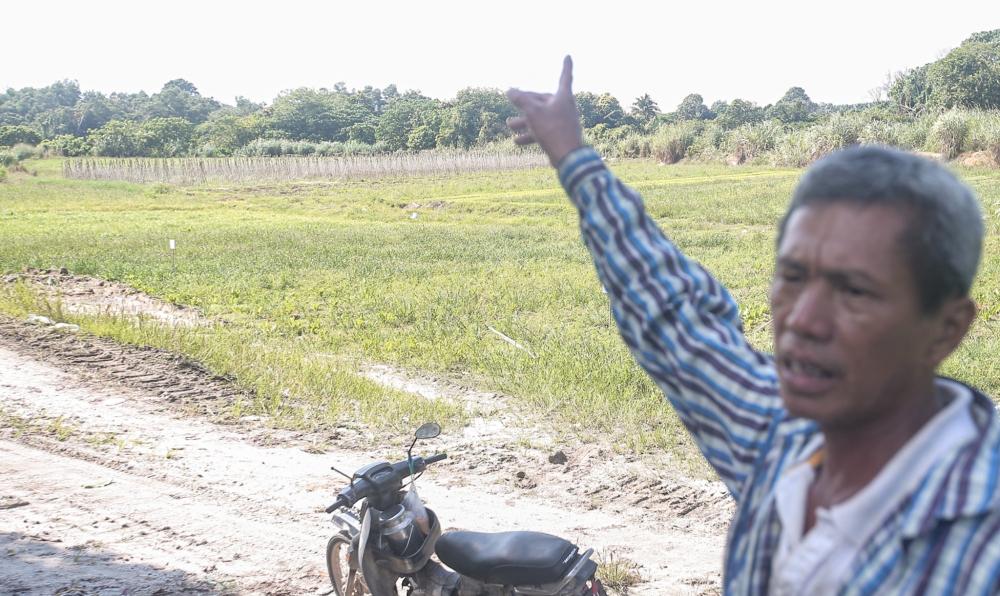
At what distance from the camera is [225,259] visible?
1496 centimetres

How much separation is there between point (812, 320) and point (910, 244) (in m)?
0.13

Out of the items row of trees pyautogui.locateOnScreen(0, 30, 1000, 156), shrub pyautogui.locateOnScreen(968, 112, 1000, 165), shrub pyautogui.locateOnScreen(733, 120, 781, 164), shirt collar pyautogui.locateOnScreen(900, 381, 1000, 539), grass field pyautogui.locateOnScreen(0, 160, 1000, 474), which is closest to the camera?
shirt collar pyautogui.locateOnScreen(900, 381, 1000, 539)

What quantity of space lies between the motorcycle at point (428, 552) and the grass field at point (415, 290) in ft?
7.87

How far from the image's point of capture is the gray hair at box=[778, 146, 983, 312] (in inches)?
36.0

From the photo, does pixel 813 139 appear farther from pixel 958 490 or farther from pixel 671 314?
pixel 958 490

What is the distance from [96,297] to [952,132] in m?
28.6

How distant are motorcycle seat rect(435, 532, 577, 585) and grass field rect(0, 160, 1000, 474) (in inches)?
99.6

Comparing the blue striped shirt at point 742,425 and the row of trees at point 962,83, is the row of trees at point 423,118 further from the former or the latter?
the blue striped shirt at point 742,425

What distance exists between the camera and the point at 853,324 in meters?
0.94

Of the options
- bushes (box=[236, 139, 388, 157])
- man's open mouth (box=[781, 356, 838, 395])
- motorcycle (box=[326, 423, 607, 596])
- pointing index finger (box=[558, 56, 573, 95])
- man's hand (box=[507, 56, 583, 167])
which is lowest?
motorcycle (box=[326, 423, 607, 596])

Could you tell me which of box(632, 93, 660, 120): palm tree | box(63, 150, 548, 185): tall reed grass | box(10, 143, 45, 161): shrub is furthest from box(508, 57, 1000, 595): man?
box(632, 93, 660, 120): palm tree

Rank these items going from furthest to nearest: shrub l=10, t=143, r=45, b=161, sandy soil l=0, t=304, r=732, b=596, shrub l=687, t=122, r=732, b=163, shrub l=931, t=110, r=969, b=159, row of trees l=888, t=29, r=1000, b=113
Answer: shrub l=10, t=143, r=45, b=161 < row of trees l=888, t=29, r=1000, b=113 < shrub l=687, t=122, r=732, b=163 < shrub l=931, t=110, r=969, b=159 < sandy soil l=0, t=304, r=732, b=596

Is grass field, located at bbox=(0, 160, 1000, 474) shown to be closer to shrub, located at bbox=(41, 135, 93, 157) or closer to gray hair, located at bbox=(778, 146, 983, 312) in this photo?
Answer: gray hair, located at bbox=(778, 146, 983, 312)

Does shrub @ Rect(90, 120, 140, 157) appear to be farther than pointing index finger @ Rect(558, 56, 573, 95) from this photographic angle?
Yes
